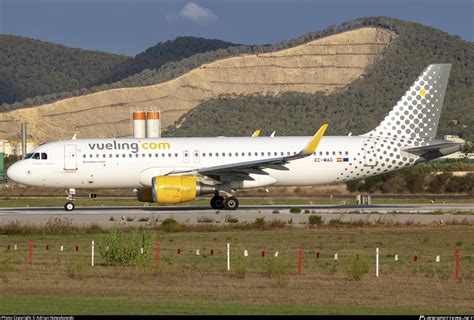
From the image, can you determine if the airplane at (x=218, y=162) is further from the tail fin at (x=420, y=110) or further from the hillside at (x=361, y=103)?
the hillside at (x=361, y=103)

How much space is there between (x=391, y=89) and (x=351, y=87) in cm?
500

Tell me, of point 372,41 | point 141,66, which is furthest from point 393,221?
point 141,66

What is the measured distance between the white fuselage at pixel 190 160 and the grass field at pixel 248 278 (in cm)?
1252

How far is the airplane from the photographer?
47.7 meters

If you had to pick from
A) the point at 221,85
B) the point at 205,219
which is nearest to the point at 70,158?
the point at 205,219

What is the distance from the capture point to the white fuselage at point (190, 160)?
4781cm

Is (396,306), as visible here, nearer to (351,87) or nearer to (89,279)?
(89,279)

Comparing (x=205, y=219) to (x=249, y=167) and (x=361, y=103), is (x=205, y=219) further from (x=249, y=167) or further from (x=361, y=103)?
(x=361, y=103)

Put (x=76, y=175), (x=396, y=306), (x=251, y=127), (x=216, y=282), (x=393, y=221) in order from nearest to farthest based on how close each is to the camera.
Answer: (x=396, y=306) < (x=216, y=282) < (x=393, y=221) < (x=76, y=175) < (x=251, y=127)

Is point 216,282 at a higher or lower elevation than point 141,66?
lower

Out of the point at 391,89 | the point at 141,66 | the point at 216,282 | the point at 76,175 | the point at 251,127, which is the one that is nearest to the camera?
the point at 216,282

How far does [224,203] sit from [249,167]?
9.04 feet

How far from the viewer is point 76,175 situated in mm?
47906

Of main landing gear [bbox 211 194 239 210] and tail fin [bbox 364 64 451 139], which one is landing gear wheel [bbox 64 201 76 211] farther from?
tail fin [bbox 364 64 451 139]
